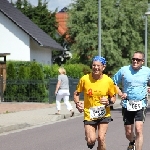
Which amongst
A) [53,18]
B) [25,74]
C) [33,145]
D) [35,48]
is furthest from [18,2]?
[33,145]

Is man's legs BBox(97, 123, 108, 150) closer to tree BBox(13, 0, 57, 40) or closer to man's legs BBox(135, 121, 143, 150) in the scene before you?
man's legs BBox(135, 121, 143, 150)

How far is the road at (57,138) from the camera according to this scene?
44.1 ft

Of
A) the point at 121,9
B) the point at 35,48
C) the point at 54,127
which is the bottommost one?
the point at 54,127

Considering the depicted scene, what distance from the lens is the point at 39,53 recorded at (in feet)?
163

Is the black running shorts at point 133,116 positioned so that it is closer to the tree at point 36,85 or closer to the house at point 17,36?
the tree at point 36,85

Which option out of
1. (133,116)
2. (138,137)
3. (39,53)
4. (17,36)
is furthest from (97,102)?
(39,53)

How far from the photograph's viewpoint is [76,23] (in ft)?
206

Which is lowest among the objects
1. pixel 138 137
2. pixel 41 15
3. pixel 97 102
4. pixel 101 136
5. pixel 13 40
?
pixel 138 137

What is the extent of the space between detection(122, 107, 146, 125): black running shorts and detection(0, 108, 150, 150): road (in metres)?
1.95

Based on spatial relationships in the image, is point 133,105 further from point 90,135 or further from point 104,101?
point 90,135

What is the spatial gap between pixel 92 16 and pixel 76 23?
2766mm

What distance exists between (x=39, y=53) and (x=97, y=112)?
131 feet

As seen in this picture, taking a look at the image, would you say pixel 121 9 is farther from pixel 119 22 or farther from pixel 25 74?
pixel 25 74

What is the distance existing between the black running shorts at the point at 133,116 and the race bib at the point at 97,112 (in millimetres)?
1230
